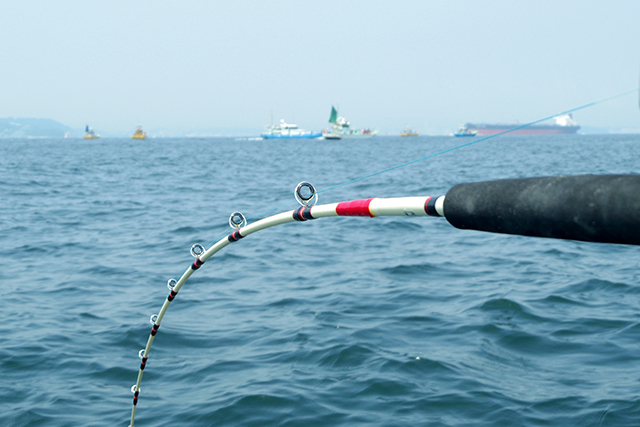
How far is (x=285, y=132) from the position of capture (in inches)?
7633

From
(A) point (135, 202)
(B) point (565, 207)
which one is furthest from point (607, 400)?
(A) point (135, 202)

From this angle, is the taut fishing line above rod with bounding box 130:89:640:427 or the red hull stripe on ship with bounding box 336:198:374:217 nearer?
the taut fishing line above rod with bounding box 130:89:640:427

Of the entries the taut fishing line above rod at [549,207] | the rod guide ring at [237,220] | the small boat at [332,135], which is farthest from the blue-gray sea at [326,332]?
the small boat at [332,135]

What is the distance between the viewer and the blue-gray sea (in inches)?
219

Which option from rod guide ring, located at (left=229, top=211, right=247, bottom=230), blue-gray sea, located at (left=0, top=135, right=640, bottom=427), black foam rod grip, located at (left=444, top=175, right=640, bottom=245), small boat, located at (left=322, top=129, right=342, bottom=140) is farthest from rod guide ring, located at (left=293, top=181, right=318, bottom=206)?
small boat, located at (left=322, top=129, right=342, bottom=140)

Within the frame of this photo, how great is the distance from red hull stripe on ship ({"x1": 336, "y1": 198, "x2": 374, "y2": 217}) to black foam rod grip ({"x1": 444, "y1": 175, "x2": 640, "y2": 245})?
0.57m

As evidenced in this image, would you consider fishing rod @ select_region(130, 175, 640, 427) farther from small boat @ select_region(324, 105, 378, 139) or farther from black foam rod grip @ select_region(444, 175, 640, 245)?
small boat @ select_region(324, 105, 378, 139)

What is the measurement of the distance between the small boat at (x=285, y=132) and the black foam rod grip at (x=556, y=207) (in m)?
190

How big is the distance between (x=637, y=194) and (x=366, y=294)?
7460mm

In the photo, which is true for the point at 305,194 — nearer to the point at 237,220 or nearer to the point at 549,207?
the point at 237,220

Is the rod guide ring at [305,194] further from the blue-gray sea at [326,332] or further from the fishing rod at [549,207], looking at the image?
the blue-gray sea at [326,332]

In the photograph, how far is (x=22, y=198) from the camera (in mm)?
23938

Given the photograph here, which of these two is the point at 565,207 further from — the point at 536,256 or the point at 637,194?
the point at 536,256

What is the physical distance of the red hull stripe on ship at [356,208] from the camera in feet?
10.3
